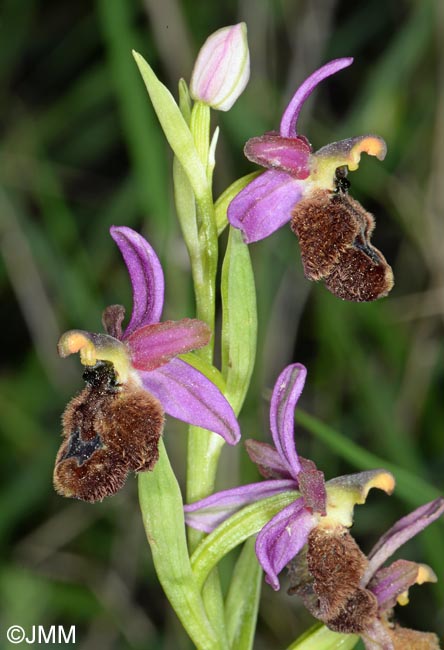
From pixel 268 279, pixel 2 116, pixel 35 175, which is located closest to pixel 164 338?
pixel 268 279

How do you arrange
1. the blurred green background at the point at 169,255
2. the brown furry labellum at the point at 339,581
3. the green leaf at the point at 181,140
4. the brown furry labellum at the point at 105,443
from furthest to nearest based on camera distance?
the blurred green background at the point at 169,255
the green leaf at the point at 181,140
the brown furry labellum at the point at 339,581
the brown furry labellum at the point at 105,443

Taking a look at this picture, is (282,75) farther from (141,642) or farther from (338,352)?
(141,642)

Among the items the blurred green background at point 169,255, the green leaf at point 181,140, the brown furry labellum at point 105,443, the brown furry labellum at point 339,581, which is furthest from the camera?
the blurred green background at point 169,255

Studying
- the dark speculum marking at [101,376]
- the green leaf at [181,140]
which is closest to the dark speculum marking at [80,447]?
the dark speculum marking at [101,376]

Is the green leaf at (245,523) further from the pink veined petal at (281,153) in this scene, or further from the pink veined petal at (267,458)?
the pink veined petal at (281,153)

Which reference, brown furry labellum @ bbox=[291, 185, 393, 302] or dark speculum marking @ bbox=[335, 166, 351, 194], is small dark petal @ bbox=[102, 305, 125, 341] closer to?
brown furry labellum @ bbox=[291, 185, 393, 302]

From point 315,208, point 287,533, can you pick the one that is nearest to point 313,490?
point 287,533
